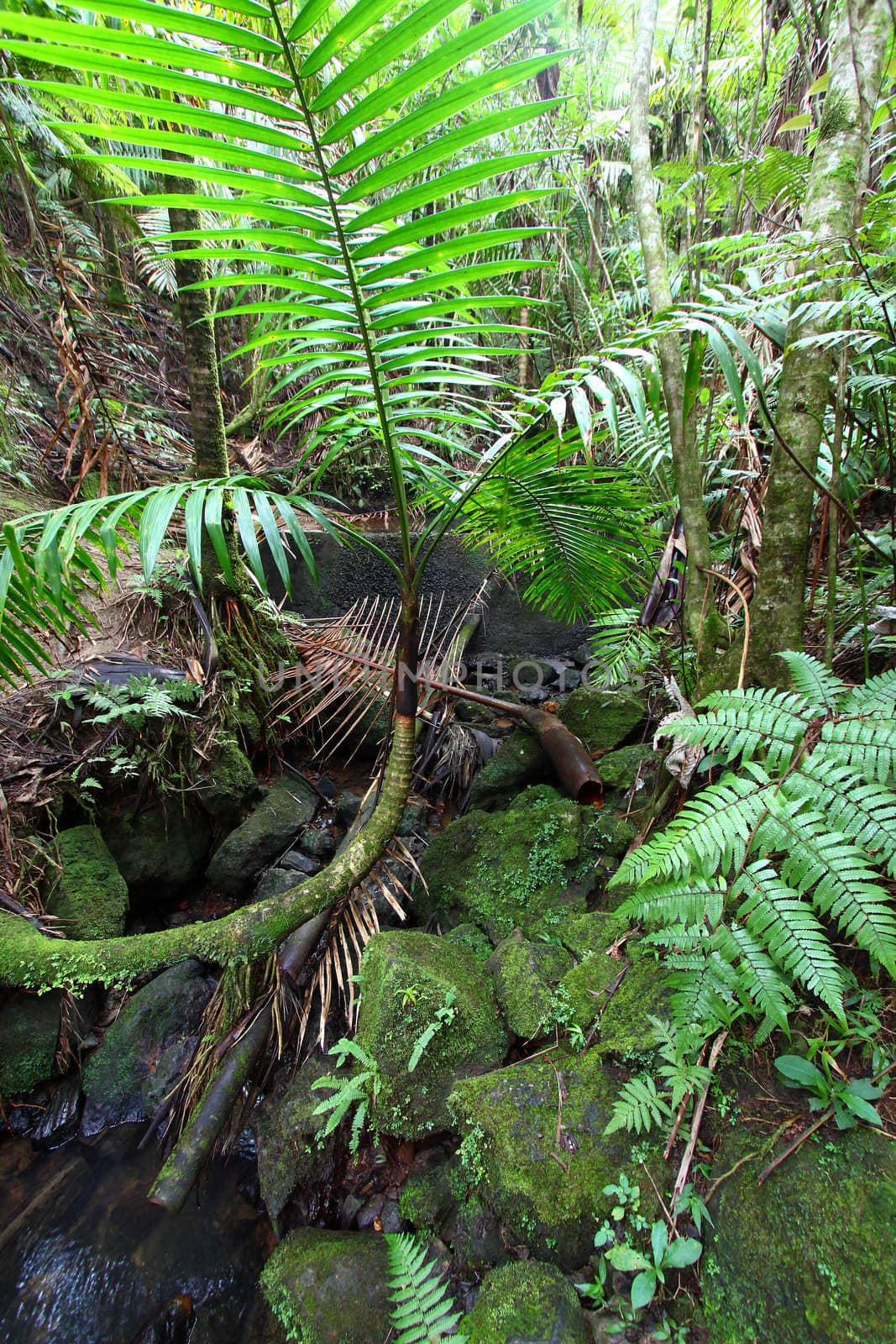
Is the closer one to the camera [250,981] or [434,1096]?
[434,1096]

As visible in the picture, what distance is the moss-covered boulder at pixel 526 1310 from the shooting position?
120 centimetres

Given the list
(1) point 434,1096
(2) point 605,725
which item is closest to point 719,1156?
(1) point 434,1096

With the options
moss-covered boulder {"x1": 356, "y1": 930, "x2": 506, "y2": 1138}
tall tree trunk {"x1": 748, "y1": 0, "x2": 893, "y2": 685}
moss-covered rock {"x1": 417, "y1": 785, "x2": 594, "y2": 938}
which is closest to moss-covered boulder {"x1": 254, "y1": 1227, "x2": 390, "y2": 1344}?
moss-covered boulder {"x1": 356, "y1": 930, "x2": 506, "y2": 1138}

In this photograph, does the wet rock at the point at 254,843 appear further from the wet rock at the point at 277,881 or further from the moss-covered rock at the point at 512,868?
the moss-covered rock at the point at 512,868

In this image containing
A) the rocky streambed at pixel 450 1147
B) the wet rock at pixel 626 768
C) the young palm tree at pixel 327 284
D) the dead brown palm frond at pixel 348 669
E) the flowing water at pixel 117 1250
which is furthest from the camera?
the dead brown palm frond at pixel 348 669

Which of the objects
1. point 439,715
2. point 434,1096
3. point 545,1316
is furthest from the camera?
point 439,715

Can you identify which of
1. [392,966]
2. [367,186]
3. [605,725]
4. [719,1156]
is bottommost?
[719,1156]

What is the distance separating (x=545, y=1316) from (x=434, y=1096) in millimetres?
516

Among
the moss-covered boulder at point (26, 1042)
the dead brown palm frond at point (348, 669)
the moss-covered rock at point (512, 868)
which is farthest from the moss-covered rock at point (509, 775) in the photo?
the moss-covered boulder at point (26, 1042)

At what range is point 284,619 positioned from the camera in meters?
3.21

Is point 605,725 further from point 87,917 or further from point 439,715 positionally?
point 87,917

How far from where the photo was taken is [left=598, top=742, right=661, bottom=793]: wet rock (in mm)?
2266

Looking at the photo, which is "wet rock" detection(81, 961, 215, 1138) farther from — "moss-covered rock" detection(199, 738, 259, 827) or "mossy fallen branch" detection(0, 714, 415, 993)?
"moss-covered rock" detection(199, 738, 259, 827)

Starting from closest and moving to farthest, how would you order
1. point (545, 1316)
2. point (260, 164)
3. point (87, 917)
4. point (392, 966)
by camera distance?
1. point (260, 164)
2. point (545, 1316)
3. point (392, 966)
4. point (87, 917)
